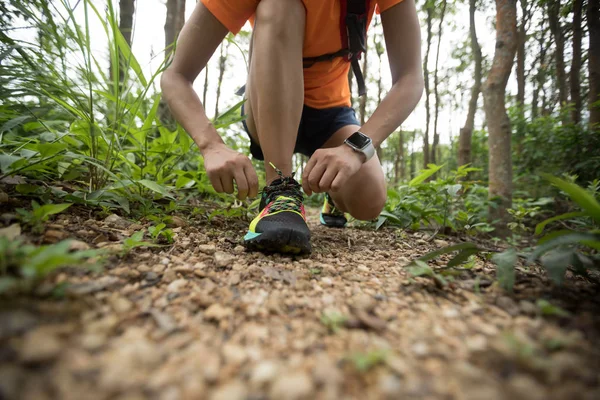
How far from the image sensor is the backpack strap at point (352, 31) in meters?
1.52

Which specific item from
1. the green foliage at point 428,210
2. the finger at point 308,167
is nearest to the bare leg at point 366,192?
the green foliage at point 428,210

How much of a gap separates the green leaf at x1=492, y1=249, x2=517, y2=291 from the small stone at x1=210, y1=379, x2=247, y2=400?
690mm

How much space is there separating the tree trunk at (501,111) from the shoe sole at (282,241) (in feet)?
7.91

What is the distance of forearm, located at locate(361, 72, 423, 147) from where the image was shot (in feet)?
4.36

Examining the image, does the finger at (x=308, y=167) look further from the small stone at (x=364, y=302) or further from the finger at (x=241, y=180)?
the small stone at (x=364, y=302)

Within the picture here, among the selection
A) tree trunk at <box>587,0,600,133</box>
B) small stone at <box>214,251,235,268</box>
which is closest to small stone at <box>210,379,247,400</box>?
small stone at <box>214,251,235,268</box>

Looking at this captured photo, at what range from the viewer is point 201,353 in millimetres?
472

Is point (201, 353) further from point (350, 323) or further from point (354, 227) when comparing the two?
point (354, 227)

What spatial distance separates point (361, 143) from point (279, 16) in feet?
2.24

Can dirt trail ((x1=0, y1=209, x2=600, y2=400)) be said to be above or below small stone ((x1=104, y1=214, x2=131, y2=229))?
below

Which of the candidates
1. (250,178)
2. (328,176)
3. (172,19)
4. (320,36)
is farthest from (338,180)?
(172,19)

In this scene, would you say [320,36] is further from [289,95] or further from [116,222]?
[116,222]

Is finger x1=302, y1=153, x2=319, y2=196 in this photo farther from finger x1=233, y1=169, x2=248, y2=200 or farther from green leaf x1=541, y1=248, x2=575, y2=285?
green leaf x1=541, y1=248, x2=575, y2=285

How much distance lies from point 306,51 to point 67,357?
1759mm
